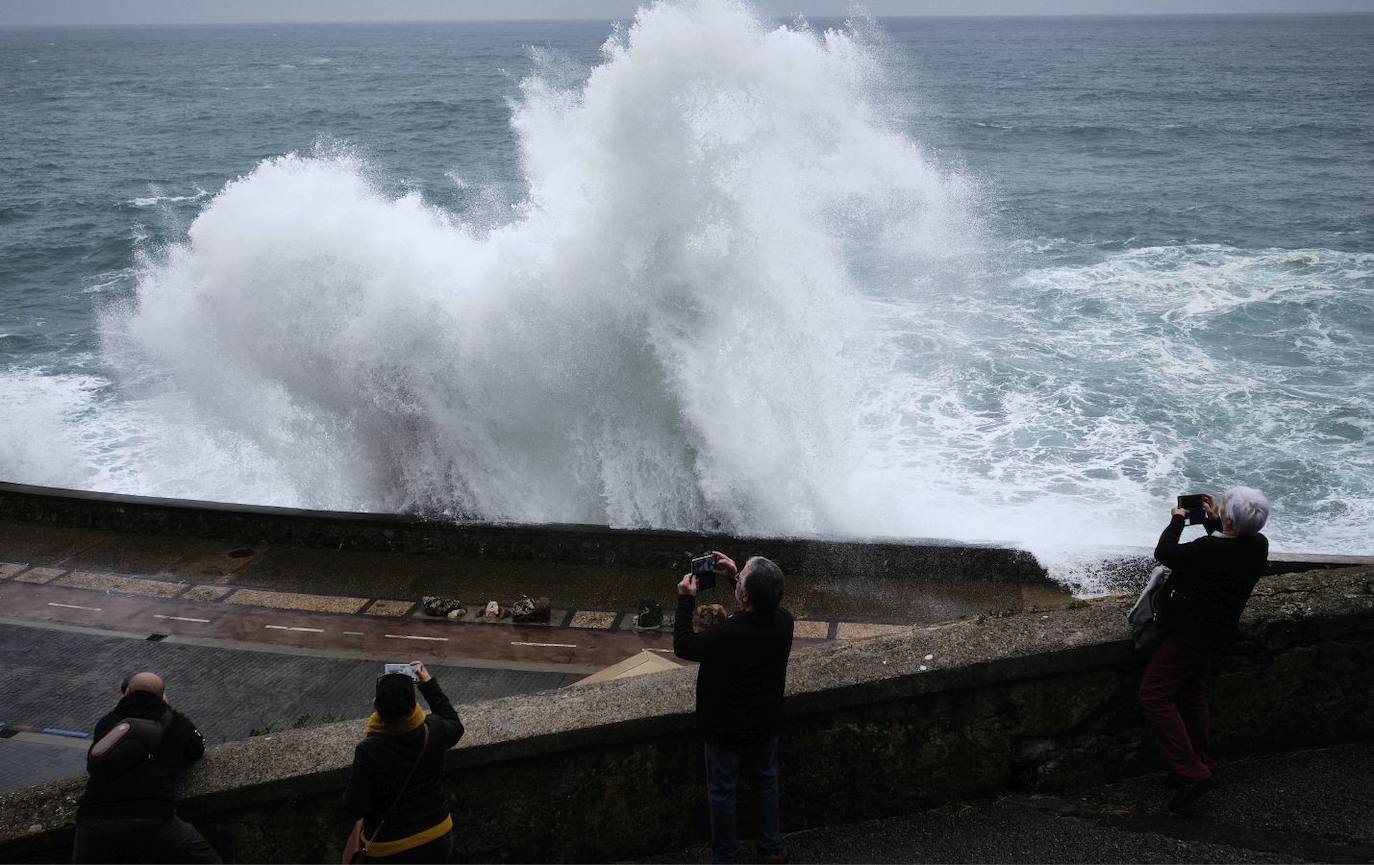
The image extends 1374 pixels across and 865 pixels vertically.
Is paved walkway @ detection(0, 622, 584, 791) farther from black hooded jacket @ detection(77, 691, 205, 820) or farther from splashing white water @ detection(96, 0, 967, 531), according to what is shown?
splashing white water @ detection(96, 0, 967, 531)

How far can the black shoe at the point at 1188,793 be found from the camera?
3.76 m

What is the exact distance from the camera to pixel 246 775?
3707mm

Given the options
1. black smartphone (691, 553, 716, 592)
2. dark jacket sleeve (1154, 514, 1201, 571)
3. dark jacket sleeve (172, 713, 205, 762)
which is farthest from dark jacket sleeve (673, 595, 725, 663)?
dark jacket sleeve (172, 713, 205, 762)

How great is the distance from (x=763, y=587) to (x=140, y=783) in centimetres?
202

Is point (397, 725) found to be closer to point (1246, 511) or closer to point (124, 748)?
point (124, 748)

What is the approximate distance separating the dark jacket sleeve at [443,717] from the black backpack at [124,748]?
0.84 metres

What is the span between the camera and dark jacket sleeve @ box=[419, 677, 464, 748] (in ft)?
11.2

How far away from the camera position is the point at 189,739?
3.67m

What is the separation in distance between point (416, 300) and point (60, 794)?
26.7ft

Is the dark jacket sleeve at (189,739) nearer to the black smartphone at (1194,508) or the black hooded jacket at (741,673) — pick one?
the black hooded jacket at (741,673)

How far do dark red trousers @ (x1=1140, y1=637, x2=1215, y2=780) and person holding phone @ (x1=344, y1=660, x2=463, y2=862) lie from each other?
236 centimetres

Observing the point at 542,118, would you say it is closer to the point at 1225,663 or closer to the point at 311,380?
the point at 311,380

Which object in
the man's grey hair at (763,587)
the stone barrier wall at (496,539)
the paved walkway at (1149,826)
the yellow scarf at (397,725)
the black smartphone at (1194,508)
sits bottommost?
the stone barrier wall at (496,539)

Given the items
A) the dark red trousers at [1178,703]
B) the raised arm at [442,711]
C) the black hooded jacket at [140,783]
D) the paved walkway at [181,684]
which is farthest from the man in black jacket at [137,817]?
the dark red trousers at [1178,703]
